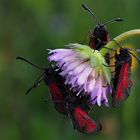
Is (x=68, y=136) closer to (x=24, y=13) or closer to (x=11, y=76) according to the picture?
(x=11, y=76)

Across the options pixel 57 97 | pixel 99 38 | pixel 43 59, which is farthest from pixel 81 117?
pixel 43 59

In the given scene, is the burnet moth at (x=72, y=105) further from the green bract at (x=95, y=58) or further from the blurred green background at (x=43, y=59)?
the blurred green background at (x=43, y=59)

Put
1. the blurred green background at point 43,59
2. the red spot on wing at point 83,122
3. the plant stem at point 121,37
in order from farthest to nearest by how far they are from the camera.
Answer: the blurred green background at point 43,59
the red spot on wing at point 83,122
the plant stem at point 121,37

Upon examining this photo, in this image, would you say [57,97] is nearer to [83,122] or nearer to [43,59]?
[83,122]

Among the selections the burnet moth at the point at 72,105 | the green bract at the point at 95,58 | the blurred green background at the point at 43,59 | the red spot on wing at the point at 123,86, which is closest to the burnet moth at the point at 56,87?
the burnet moth at the point at 72,105

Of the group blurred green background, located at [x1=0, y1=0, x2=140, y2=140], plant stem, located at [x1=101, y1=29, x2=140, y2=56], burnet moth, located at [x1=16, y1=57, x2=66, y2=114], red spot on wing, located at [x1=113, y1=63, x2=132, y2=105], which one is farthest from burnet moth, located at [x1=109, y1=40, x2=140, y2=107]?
blurred green background, located at [x1=0, y1=0, x2=140, y2=140]

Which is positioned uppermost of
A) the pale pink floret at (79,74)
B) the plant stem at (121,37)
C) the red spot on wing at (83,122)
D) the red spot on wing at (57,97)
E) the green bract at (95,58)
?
the plant stem at (121,37)

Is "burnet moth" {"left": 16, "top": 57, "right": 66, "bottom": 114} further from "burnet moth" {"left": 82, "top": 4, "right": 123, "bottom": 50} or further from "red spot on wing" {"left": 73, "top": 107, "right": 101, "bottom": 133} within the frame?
"burnet moth" {"left": 82, "top": 4, "right": 123, "bottom": 50}
